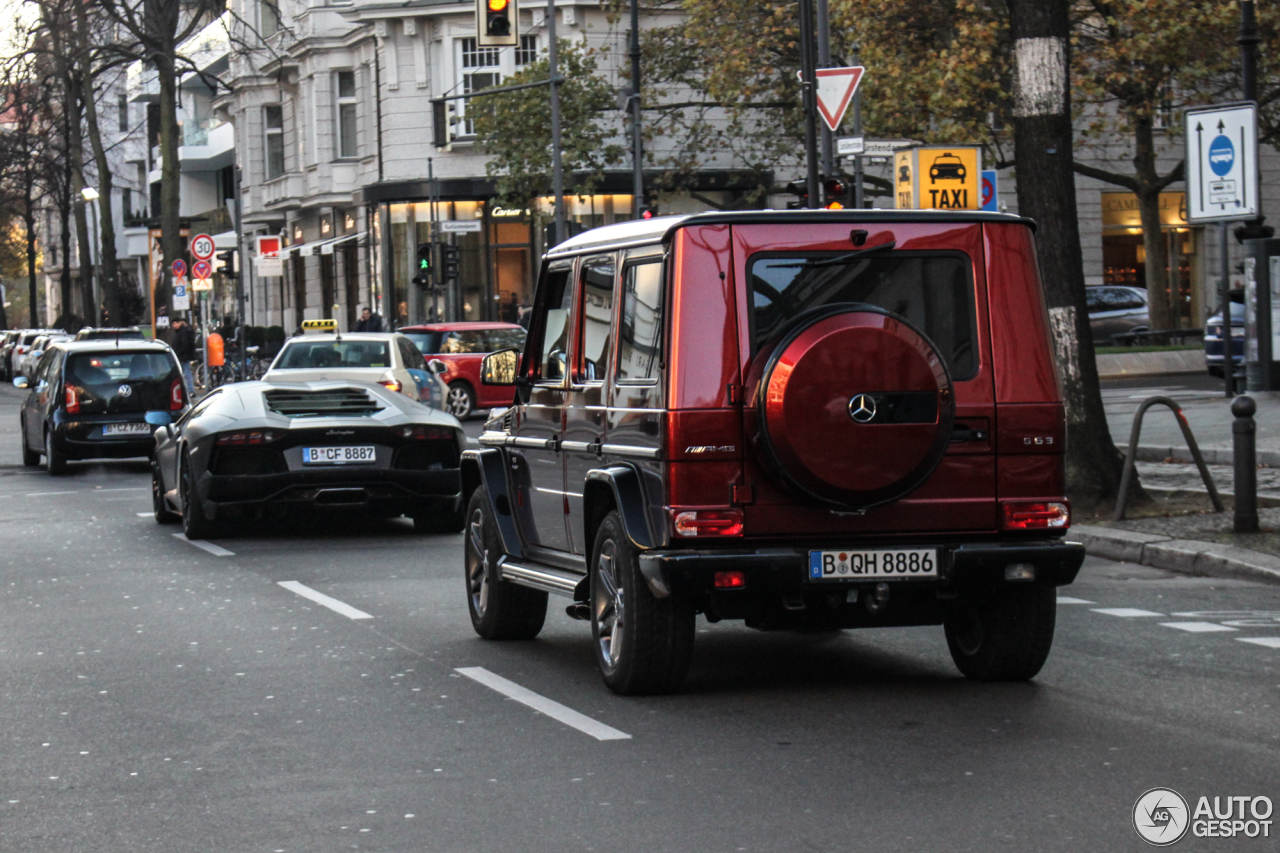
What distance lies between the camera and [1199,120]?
1510 centimetres

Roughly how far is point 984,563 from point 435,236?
41277 millimetres

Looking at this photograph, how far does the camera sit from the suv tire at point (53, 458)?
79.0ft

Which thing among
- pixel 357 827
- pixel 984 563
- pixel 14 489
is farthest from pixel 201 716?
pixel 14 489

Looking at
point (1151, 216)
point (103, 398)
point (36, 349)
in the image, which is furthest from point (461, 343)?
point (36, 349)


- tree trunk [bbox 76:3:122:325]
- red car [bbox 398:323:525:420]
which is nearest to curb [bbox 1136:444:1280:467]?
red car [bbox 398:323:525:420]

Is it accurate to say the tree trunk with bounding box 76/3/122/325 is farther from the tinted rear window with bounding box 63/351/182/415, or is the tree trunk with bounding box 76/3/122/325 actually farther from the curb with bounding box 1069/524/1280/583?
the curb with bounding box 1069/524/1280/583

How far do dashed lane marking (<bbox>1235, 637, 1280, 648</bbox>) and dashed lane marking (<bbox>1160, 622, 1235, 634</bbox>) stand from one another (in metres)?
0.26

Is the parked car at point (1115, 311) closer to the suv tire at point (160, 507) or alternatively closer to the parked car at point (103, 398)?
the parked car at point (103, 398)

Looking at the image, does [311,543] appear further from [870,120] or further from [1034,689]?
[870,120]

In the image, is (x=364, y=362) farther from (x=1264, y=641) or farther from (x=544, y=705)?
(x=544, y=705)

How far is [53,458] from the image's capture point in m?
24.2

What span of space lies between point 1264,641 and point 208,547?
8.20 m

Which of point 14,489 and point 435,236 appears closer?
point 14,489

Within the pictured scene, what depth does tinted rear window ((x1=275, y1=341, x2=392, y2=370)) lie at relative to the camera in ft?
80.9
